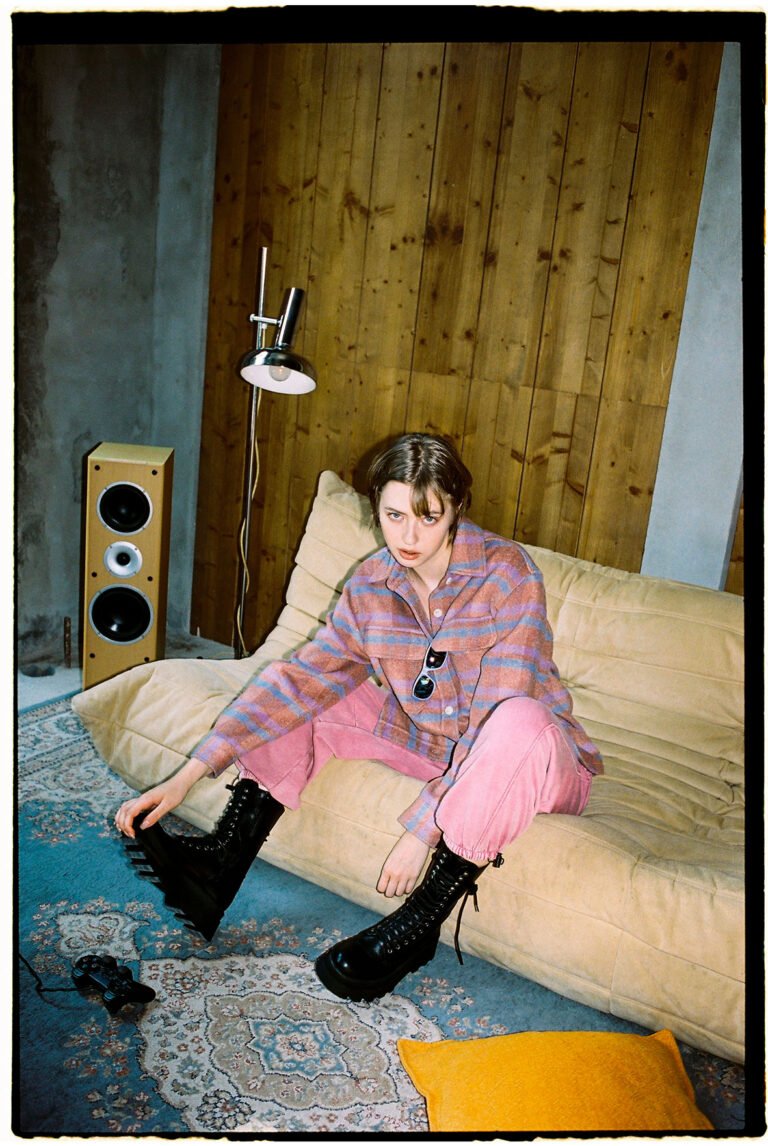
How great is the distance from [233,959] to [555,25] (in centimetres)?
163

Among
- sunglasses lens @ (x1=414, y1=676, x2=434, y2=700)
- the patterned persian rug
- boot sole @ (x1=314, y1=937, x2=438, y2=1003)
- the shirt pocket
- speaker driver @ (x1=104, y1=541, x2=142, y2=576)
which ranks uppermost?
the shirt pocket

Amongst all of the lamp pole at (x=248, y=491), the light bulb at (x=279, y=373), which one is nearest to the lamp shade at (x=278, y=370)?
the light bulb at (x=279, y=373)

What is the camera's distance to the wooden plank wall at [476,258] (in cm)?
245

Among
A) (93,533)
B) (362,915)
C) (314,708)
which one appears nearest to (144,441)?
(93,533)

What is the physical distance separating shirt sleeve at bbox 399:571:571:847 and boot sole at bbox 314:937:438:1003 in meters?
0.22

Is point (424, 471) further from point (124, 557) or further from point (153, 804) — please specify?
point (124, 557)

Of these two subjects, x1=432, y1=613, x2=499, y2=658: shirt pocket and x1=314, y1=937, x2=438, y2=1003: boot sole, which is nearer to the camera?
x1=314, y1=937, x2=438, y2=1003: boot sole

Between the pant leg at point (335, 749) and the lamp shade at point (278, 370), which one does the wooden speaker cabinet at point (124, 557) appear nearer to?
the lamp shade at point (278, 370)

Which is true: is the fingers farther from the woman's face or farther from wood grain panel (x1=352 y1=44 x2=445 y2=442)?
wood grain panel (x1=352 y1=44 x2=445 y2=442)

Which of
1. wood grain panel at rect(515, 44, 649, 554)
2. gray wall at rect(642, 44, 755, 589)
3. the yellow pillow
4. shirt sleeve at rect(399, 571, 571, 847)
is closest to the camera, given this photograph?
the yellow pillow

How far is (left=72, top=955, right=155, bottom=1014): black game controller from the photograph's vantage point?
1.56 metres

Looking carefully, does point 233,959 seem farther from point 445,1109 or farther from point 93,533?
point 93,533

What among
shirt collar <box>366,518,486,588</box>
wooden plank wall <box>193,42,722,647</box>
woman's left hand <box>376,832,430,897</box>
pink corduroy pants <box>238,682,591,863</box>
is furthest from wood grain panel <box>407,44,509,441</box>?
woman's left hand <box>376,832,430,897</box>

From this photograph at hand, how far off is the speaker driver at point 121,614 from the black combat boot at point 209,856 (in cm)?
110
